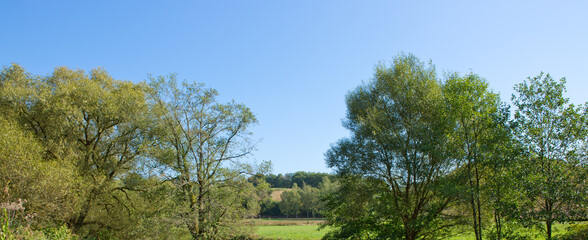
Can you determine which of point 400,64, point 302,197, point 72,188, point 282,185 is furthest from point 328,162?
point 282,185

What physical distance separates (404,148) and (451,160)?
2.53 m

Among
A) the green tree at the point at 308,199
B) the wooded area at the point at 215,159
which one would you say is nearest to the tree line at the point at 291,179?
the green tree at the point at 308,199

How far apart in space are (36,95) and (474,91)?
23.9 meters

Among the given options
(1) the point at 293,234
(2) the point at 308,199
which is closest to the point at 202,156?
(1) the point at 293,234

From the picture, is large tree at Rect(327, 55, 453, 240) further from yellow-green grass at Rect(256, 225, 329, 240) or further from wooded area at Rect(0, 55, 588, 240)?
yellow-green grass at Rect(256, 225, 329, 240)

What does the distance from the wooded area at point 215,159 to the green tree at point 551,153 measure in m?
0.45

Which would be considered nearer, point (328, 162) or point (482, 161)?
point (482, 161)

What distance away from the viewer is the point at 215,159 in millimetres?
20672

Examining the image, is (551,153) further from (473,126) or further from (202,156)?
(202,156)

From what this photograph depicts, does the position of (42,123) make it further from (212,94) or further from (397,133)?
(397,133)

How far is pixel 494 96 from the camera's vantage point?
16.6 meters

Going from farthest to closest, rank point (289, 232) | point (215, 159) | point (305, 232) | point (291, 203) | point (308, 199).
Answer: point (291, 203), point (308, 199), point (289, 232), point (305, 232), point (215, 159)

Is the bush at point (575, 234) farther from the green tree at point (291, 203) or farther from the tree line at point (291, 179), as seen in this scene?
the tree line at point (291, 179)

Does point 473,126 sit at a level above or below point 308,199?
above
